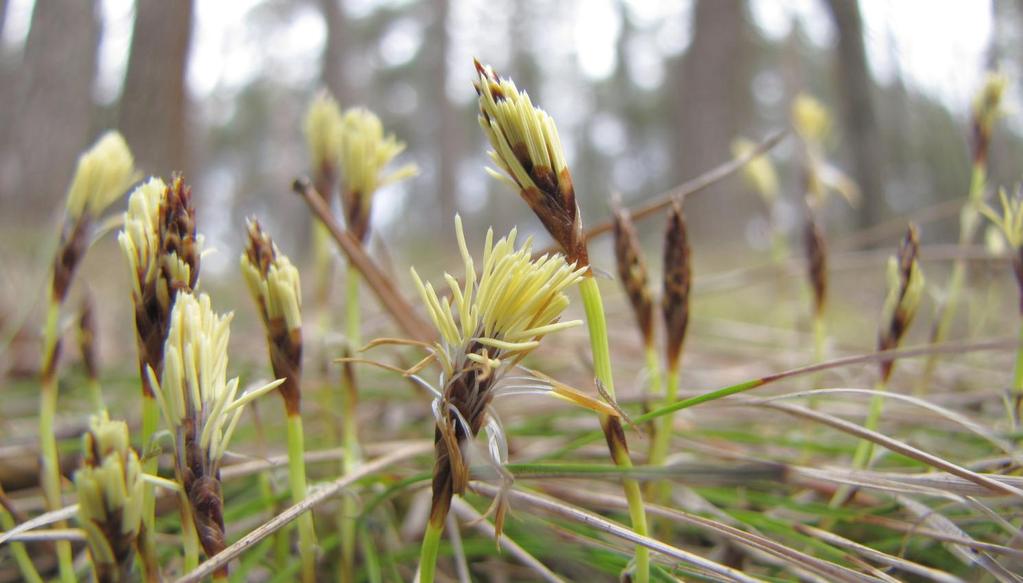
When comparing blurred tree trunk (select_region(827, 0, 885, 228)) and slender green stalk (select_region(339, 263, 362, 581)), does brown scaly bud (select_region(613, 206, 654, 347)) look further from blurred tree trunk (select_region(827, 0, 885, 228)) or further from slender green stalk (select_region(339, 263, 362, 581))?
blurred tree trunk (select_region(827, 0, 885, 228))

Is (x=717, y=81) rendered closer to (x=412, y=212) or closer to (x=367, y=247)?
(x=367, y=247)

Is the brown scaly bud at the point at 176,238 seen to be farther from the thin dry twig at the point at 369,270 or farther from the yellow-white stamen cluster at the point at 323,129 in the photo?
the yellow-white stamen cluster at the point at 323,129

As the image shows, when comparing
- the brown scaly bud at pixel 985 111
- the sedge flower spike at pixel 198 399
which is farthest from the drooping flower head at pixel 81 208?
the brown scaly bud at pixel 985 111

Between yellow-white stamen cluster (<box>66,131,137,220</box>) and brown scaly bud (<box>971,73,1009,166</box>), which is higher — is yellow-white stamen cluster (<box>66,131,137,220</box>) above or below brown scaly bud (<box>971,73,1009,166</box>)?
below

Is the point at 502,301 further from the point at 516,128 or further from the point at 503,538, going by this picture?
the point at 503,538

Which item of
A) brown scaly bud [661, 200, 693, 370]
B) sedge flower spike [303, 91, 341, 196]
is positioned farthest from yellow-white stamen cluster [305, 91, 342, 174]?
brown scaly bud [661, 200, 693, 370]
